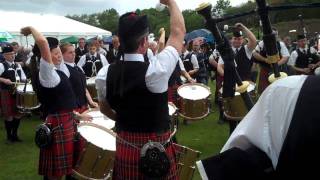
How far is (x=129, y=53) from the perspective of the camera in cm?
288

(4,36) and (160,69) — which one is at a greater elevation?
(160,69)

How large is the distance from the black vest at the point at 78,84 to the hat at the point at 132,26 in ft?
7.00

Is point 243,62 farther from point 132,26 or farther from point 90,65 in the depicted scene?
point 132,26

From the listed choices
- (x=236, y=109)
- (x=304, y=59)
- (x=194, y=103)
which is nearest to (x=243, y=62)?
(x=194, y=103)

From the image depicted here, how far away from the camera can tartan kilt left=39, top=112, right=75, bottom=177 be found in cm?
442

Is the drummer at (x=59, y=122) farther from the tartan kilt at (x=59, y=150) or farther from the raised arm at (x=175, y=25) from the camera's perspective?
the raised arm at (x=175, y=25)

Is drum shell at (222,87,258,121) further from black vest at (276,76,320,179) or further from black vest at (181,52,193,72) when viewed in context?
black vest at (276,76,320,179)

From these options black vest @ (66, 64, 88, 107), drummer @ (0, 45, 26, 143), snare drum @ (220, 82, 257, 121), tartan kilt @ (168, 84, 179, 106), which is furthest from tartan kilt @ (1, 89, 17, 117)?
snare drum @ (220, 82, 257, 121)

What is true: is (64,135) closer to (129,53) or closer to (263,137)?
(129,53)

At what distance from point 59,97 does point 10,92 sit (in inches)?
175

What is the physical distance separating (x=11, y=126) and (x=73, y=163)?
164 inches

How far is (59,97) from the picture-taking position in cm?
440

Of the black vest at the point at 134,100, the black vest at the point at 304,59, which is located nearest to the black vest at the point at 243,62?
the black vest at the point at 304,59

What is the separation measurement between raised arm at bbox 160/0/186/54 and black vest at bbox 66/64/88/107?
231 centimetres
